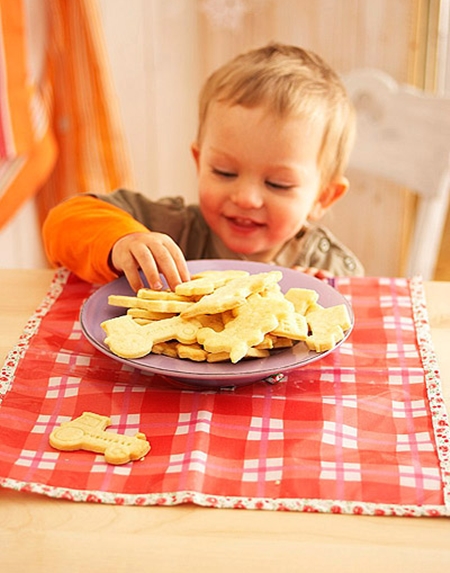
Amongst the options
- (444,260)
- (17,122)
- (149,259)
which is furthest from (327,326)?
(444,260)

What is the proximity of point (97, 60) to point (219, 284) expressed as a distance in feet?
4.46

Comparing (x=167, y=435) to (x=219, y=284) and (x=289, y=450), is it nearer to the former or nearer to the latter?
(x=289, y=450)

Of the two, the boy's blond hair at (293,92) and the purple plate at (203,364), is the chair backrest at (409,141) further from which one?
the purple plate at (203,364)

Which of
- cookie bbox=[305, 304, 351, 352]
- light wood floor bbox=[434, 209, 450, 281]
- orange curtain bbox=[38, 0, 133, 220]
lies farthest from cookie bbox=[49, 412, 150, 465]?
→ light wood floor bbox=[434, 209, 450, 281]

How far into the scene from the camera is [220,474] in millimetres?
798

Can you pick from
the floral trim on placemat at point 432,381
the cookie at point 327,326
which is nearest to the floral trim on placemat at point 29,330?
the cookie at point 327,326

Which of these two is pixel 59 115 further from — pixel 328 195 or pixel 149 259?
pixel 149 259

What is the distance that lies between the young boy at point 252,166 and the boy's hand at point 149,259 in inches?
1.8

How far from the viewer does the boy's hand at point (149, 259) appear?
1.12 metres

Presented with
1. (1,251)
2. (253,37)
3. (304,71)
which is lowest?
(1,251)

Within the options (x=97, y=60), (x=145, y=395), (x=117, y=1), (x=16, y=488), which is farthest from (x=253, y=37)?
(x=16, y=488)

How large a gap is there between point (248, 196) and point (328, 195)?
0.26 metres

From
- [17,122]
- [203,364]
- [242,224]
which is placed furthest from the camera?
[17,122]

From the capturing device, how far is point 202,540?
71cm
